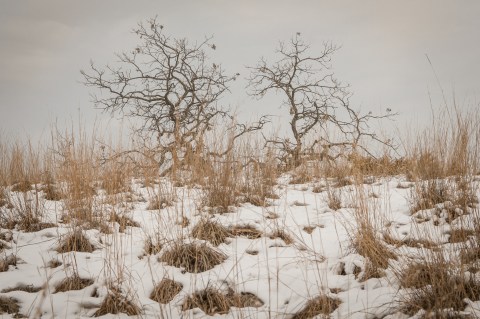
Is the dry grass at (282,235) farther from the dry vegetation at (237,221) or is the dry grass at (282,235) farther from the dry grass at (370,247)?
the dry grass at (370,247)

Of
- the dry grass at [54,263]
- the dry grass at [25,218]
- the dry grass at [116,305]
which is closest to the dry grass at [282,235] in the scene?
the dry grass at [116,305]

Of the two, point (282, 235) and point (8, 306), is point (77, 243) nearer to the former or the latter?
point (8, 306)

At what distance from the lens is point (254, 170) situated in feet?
12.4

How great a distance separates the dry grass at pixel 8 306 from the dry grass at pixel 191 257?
2.76 ft

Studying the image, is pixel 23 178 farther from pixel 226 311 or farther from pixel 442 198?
pixel 442 198

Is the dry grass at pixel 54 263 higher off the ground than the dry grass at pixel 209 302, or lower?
higher

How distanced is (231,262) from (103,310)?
850 millimetres

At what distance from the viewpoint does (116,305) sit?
5.68ft

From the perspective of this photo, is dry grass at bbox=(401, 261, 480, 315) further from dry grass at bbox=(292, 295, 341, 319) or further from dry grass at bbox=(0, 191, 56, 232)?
dry grass at bbox=(0, 191, 56, 232)

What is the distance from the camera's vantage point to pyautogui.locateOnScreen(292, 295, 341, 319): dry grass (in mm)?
1601

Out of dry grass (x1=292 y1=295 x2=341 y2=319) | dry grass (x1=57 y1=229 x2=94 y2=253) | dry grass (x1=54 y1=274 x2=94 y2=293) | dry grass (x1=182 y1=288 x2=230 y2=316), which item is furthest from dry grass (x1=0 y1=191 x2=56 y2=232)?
dry grass (x1=292 y1=295 x2=341 y2=319)

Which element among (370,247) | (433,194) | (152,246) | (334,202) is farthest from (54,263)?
(433,194)

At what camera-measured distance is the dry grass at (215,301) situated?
1.76m

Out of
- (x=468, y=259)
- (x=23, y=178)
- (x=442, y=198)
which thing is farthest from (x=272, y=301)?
(x=23, y=178)
